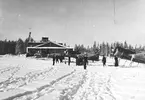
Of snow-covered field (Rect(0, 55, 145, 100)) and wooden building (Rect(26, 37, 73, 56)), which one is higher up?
wooden building (Rect(26, 37, 73, 56))

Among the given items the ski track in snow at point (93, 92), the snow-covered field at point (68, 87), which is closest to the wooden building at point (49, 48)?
the snow-covered field at point (68, 87)

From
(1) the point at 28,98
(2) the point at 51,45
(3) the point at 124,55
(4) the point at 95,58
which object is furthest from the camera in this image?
(2) the point at 51,45

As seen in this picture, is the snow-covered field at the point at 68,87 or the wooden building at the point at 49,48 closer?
the snow-covered field at the point at 68,87

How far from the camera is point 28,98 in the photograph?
191 inches

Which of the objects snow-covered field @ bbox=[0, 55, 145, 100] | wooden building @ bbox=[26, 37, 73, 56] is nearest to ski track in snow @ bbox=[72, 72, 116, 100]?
snow-covered field @ bbox=[0, 55, 145, 100]

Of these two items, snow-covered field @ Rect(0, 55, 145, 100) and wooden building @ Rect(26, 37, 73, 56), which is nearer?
snow-covered field @ Rect(0, 55, 145, 100)

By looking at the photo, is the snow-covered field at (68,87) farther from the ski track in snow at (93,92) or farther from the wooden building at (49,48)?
the wooden building at (49,48)

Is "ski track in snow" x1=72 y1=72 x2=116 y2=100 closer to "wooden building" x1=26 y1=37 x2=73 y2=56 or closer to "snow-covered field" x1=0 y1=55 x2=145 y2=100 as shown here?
"snow-covered field" x1=0 y1=55 x2=145 y2=100

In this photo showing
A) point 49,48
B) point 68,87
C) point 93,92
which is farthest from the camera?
point 49,48

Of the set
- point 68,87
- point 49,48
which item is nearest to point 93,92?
point 68,87

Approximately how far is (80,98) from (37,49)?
4383 cm

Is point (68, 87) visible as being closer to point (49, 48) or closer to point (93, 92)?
point (93, 92)

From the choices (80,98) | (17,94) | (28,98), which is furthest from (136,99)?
(17,94)

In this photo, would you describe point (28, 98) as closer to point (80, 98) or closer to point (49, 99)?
point (49, 99)
